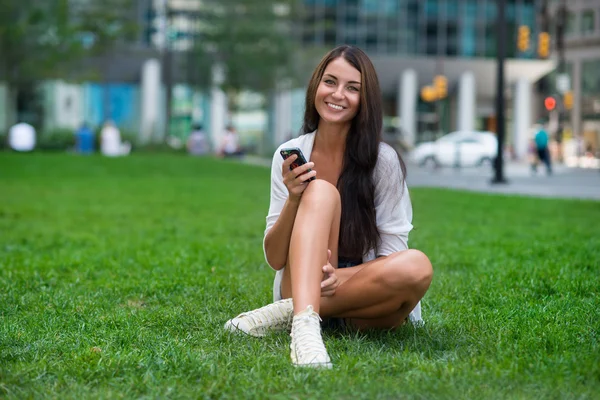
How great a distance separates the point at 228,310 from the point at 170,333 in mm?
794

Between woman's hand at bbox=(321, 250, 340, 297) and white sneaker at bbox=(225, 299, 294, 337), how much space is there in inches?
9.1

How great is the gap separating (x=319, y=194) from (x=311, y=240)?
0.73 feet

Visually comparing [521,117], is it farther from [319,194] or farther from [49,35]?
[319,194]

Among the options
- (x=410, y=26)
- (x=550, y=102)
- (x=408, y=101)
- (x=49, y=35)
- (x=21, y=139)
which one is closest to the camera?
(x=550, y=102)

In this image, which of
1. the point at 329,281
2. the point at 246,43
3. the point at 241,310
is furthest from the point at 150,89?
the point at 329,281

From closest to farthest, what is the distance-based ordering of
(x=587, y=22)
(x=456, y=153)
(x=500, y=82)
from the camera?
(x=500, y=82)
(x=456, y=153)
(x=587, y=22)

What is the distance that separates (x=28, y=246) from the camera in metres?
9.45

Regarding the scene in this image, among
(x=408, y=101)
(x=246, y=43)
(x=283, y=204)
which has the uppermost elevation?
(x=246, y=43)

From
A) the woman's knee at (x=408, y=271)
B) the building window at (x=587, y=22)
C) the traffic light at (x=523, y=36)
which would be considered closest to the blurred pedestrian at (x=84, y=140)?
the traffic light at (x=523, y=36)

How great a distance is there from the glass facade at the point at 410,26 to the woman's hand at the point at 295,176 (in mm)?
56254

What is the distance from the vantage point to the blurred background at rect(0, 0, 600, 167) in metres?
46.3

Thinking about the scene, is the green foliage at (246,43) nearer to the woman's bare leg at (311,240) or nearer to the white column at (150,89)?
the white column at (150,89)

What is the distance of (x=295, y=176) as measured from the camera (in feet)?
14.5

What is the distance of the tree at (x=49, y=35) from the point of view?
3666cm
